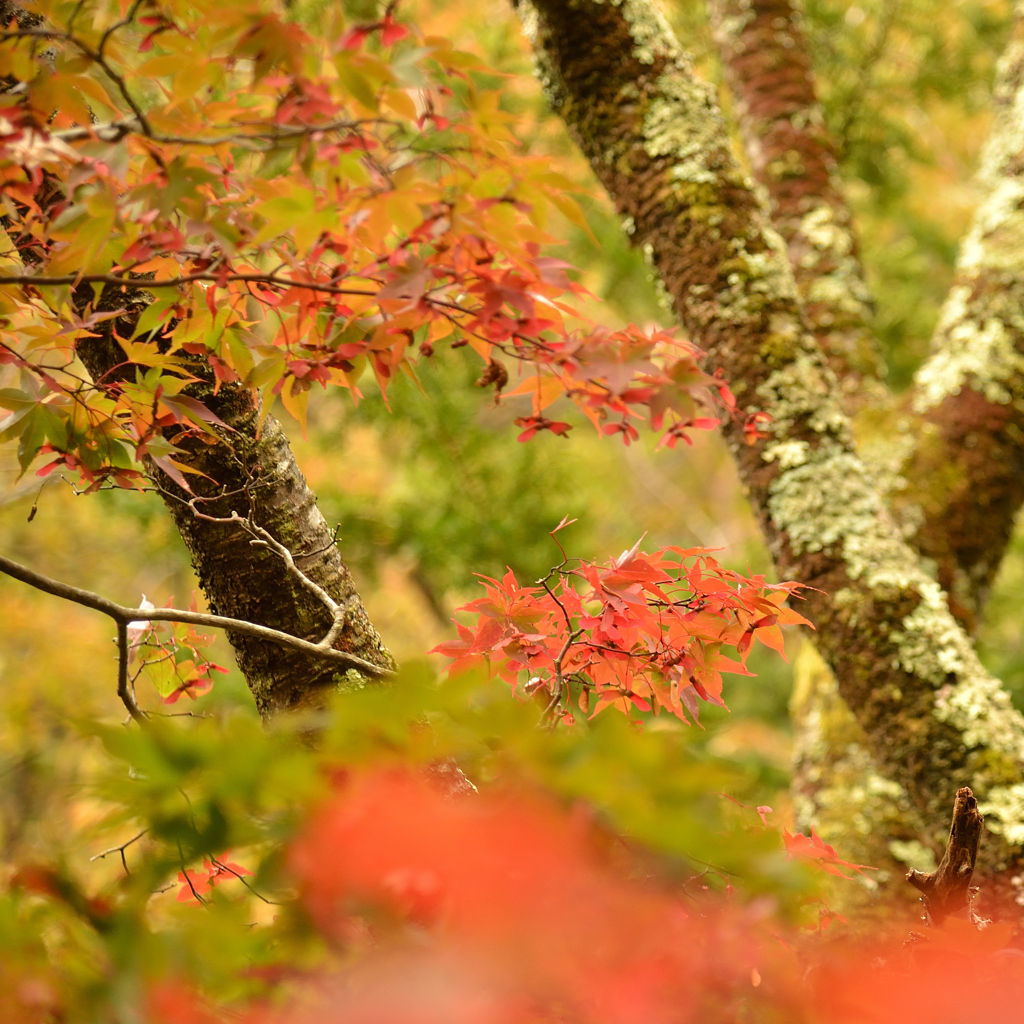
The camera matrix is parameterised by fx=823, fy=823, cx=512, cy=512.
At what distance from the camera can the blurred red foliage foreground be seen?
38 centimetres

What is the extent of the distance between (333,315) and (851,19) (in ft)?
15.1

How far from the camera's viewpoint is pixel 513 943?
384 mm

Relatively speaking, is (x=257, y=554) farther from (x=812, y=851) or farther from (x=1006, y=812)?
(x=1006, y=812)

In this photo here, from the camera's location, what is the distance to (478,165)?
71cm

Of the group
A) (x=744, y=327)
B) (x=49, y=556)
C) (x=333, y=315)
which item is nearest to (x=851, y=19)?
(x=744, y=327)

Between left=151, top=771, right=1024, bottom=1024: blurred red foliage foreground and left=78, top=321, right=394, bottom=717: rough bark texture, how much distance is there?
1.88 feet

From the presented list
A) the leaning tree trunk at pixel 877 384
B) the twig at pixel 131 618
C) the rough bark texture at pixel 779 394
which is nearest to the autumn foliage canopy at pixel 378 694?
the twig at pixel 131 618

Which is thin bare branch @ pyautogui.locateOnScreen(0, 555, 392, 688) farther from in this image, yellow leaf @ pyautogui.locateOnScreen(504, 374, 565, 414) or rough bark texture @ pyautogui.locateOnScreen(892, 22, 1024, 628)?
rough bark texture @ pyautogui.locateOnScreen(892, 22, 1024, 628)

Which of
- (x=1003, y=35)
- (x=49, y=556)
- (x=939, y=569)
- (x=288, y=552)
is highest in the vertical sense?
(x=1003, y=35)

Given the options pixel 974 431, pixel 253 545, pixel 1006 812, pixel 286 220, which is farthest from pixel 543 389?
pixel 974 431

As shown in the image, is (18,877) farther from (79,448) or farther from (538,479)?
(538,479)

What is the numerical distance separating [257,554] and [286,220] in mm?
476

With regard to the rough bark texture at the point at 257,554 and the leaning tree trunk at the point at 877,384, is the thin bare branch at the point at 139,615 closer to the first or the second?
the rough bark texture at the point at 257,554

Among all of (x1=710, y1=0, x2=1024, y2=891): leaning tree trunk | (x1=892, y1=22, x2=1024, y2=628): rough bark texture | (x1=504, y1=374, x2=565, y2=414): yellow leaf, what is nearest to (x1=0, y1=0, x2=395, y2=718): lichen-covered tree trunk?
(x1=504, y1=374, x2=565, y2=414): yellow leaf
